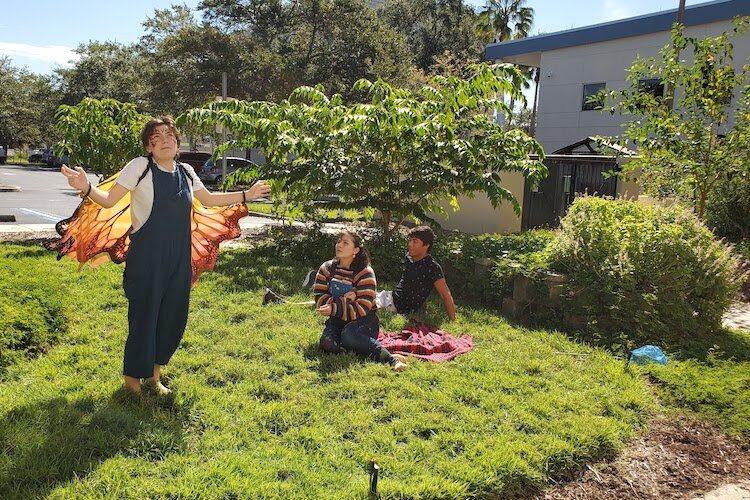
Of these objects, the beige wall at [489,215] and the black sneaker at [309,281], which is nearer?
the black sneaker at [309,281]

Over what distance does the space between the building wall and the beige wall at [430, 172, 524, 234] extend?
984 cm

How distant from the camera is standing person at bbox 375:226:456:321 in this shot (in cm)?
618

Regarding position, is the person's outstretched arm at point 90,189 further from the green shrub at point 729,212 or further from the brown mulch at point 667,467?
the green shrub at point 729,212

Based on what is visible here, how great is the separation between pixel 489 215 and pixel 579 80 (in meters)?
12.3

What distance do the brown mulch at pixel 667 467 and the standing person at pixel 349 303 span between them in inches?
67.8

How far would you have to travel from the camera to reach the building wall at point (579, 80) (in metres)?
22.1

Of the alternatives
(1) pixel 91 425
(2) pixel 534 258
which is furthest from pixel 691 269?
(1) pixel 91 425

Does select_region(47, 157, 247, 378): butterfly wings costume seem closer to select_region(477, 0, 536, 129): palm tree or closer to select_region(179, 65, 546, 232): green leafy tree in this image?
select_region(179, 65, 546, 232): green leafy tree

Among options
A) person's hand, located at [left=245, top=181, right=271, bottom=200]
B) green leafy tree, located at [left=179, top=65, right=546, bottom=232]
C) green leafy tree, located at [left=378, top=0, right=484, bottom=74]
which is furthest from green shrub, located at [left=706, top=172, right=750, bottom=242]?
green leafy tree, located at [left=378, top=0, right=484, bottom=74]

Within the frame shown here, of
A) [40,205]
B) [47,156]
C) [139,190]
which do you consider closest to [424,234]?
[139,190]

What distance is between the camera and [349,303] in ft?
16.4

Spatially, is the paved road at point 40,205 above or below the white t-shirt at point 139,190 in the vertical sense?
below

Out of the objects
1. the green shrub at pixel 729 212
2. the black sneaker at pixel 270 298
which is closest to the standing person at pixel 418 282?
the black sneaker at pixel 270 298

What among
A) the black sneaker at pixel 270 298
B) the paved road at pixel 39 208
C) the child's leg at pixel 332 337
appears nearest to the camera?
the child's leg at pixel 332 337
